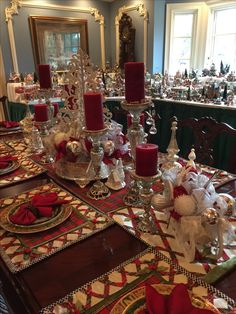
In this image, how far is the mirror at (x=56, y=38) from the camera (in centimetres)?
449

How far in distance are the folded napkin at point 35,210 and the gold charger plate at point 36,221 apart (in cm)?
1

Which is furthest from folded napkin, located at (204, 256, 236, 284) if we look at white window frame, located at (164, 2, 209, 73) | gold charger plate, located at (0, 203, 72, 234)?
white window frame, located at (164, 2, 209, 73)

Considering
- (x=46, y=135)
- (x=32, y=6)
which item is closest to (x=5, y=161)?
(x=46, y=135)

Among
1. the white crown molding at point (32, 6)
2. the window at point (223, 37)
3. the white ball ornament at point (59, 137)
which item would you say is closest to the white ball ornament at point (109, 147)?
the white ball ornament at point (59, 137)

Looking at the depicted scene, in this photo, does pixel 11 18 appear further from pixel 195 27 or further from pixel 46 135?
pixel 46 135

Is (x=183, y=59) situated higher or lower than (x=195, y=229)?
higher

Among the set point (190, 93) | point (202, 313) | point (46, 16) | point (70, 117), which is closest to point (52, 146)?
point (70, 117)

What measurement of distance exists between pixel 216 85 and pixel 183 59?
1.96 meters

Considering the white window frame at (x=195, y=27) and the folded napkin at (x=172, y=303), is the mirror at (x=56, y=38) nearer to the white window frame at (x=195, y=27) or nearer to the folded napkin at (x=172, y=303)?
the white window frame at (x=195, y=27)

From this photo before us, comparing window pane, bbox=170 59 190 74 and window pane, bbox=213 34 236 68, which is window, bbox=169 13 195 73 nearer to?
window pane, bbox=170 59 190 74

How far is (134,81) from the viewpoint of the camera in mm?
872

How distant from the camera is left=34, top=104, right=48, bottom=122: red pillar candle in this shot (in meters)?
1.28

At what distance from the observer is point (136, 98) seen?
0.89 metres

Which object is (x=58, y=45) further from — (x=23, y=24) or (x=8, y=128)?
(x=8, y=128)
